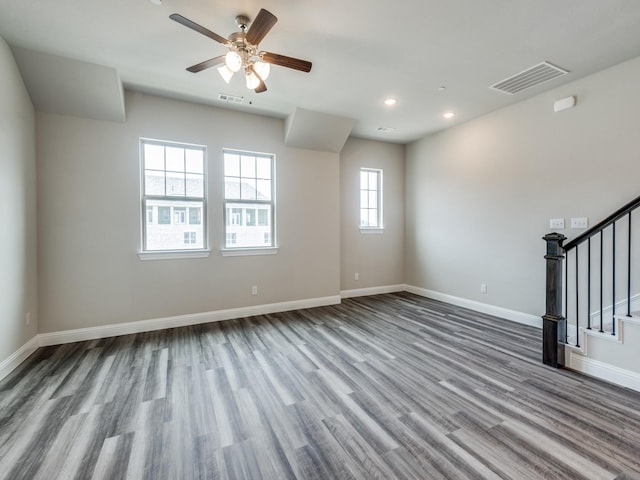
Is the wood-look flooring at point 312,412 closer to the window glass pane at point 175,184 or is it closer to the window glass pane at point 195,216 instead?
the window glass pane at point 195,216

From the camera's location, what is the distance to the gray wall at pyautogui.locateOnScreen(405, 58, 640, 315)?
312 cm

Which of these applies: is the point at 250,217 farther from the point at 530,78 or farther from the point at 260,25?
the point at 530,78

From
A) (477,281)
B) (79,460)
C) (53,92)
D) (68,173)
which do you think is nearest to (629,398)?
(477,281)

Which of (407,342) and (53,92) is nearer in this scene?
(53,92)

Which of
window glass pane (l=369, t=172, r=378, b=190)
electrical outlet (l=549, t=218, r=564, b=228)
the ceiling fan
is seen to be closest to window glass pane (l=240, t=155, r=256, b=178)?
the ceiling fan

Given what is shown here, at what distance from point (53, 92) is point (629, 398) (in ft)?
19.7

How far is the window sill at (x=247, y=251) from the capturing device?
425 centimetres

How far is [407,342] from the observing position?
3332 mm

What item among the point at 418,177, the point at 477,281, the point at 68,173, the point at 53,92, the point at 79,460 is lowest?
the point at 79,460

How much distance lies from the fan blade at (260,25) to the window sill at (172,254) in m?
2.74

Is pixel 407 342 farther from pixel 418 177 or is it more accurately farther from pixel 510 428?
pixel 418 177

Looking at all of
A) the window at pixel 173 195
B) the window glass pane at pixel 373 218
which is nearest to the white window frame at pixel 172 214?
the window at pixel 173 195

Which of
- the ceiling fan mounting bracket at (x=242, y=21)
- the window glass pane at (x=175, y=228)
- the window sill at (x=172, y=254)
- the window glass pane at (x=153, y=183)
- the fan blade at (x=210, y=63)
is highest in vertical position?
the ceiling fan mounting bracket at (x=242, y=21)

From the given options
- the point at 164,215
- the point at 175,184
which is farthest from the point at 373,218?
Answer: the point at 164,215
